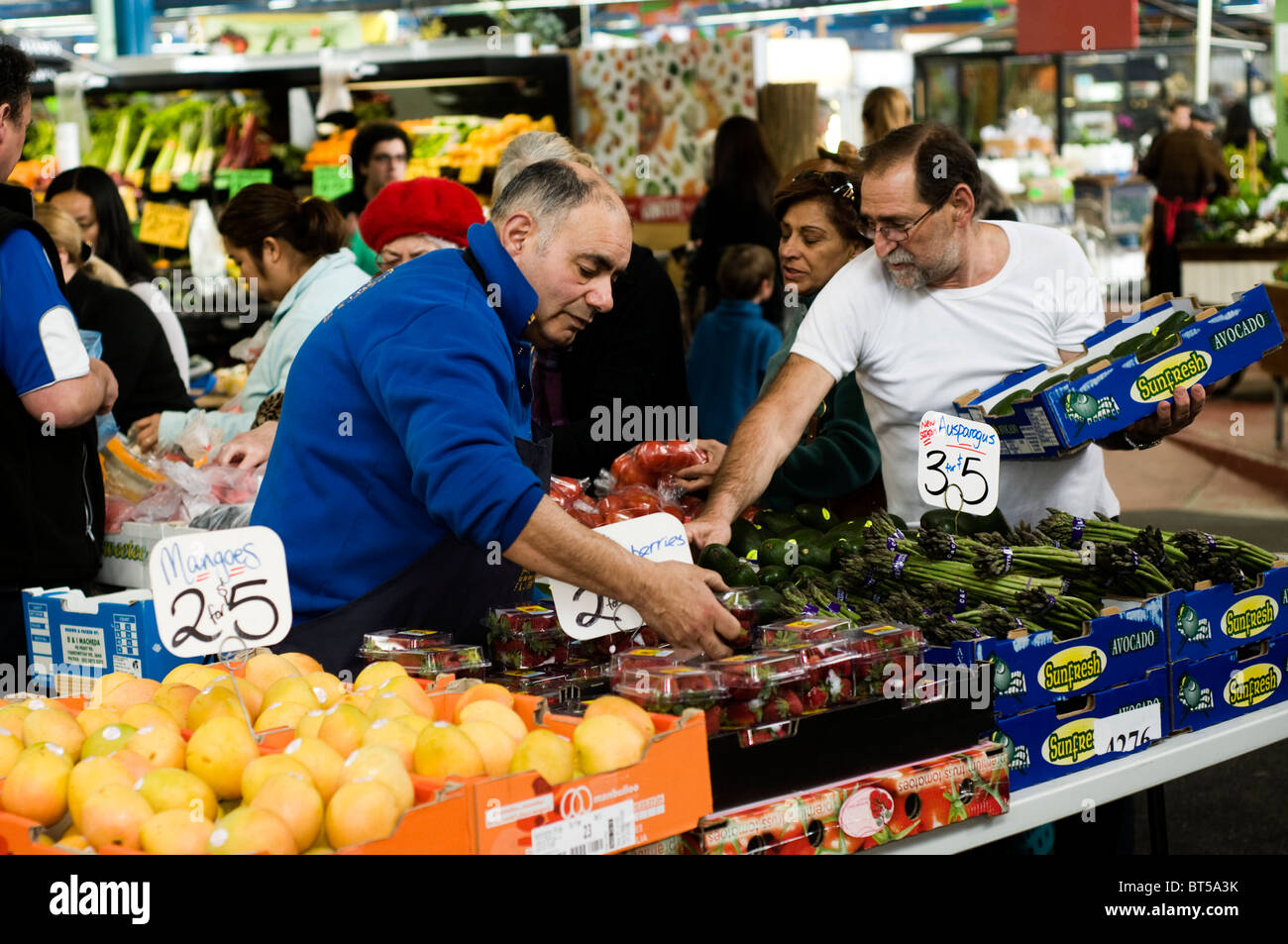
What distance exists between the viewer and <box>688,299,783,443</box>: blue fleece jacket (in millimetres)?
5410

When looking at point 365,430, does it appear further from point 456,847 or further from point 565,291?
point 456,847

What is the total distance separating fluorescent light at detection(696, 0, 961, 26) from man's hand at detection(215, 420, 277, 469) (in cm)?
1815

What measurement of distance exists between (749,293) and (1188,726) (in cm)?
306

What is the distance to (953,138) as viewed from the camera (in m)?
3.26

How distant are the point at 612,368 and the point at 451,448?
1.84m

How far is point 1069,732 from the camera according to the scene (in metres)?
2.43

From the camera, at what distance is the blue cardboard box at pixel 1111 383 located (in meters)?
2.91

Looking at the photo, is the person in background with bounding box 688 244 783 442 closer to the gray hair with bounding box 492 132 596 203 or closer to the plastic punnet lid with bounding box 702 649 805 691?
the gray hair with bounding box 492 132 596 203

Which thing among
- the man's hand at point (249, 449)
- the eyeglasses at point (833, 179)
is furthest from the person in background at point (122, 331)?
the eyeglasses at point (833, 179)

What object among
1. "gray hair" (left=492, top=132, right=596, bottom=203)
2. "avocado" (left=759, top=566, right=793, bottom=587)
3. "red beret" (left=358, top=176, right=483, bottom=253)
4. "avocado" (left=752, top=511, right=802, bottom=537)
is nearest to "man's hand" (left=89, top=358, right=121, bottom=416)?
"red beret" (left=358, top=176, right=483, bottom=253)

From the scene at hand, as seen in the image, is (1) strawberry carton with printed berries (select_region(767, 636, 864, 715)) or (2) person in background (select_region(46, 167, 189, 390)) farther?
(2) person in background (select_region(46, 167, 189, 390))

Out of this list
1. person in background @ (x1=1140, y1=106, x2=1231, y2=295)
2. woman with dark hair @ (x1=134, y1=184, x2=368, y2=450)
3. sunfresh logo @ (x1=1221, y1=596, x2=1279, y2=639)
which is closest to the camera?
sunfresh logo @ (x1=1221, y1=596, x2=1279, y2=639)
